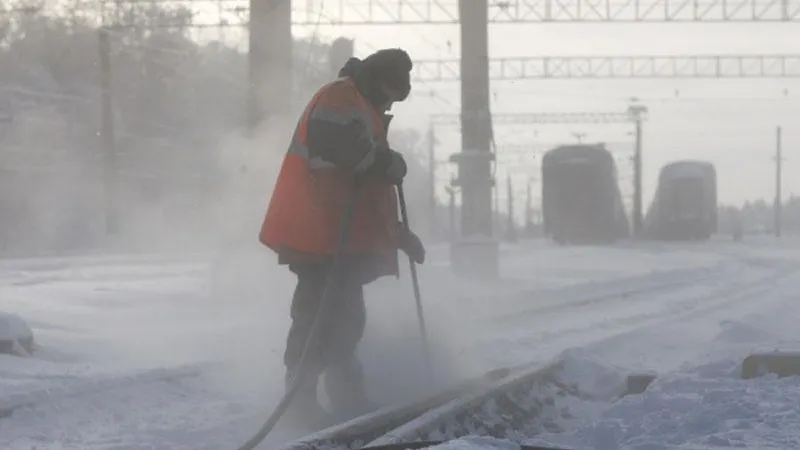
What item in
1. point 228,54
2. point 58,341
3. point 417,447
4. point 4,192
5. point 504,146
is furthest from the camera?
point 504,146

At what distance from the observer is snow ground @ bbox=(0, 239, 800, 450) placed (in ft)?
17.8

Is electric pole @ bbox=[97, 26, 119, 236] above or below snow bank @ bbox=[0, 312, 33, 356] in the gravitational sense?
above

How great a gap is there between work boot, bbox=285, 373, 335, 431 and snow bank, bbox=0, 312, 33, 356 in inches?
147

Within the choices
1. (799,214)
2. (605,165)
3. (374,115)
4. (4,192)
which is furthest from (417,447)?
(799,214)

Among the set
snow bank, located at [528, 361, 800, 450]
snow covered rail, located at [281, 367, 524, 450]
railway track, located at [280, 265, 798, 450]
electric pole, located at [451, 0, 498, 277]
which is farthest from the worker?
electric pole, located at [451, 0, 498, 277]

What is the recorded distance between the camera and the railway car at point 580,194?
48531 millimetres

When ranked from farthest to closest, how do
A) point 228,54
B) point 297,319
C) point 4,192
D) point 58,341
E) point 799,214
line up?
point 799,214 < point 228,54 < point 4,192 < point 58,341 < point 297,319

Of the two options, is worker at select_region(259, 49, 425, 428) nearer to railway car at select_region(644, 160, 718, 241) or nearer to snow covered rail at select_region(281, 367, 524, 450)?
snow covered rail at select_region(281, 367, 524, 450)

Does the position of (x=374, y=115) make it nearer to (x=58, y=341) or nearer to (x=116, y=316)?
(x=58, y=341)

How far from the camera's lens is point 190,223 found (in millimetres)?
62344

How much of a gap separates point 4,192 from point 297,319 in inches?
1934

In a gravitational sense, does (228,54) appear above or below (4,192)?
above

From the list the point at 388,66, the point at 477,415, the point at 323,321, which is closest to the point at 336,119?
the point at 388,66

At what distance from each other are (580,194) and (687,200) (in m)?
7.18
